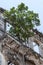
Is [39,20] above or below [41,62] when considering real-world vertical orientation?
above

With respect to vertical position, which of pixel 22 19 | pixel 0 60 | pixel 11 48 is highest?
pixel 22 19

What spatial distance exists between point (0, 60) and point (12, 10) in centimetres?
298

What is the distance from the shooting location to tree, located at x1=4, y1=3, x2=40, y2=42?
1791 centimetres

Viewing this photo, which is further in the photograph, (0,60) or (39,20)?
(39,20)

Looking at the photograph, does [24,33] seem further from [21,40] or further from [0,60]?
[0,60]

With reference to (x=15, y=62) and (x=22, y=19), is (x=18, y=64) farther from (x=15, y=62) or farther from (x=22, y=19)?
(x=22, y=19)

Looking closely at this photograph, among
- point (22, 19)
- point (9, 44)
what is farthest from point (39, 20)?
point (9, 44)

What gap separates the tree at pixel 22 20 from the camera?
1791 centimetres

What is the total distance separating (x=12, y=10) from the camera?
18.1 m

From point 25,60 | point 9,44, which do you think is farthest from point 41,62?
point 9,44

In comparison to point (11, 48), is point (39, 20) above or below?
above

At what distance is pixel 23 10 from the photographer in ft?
59.1

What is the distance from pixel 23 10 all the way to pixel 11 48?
7.24 feet

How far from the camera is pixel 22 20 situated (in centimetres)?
1798
